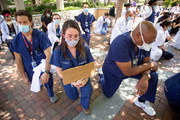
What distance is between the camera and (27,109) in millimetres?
2506

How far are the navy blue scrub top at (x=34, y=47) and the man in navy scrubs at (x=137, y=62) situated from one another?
1409 mm

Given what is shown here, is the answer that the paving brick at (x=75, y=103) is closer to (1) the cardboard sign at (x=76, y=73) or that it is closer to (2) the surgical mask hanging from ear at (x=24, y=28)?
(1) the cardboard sign at (x=76, y=73)

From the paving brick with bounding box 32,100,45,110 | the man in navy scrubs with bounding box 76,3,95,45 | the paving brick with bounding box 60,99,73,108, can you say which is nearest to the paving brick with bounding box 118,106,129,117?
the paving brick with bounding box 60,99,73,108

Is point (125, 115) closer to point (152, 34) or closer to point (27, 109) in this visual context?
point (152, 34)

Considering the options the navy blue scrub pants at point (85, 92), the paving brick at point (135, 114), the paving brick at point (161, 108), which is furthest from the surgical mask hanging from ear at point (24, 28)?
the paving brick at point (161, 108)

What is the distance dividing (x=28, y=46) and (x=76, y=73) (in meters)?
1.16

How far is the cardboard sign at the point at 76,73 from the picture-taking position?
5.86 feet

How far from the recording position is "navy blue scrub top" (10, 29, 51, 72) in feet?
7.12

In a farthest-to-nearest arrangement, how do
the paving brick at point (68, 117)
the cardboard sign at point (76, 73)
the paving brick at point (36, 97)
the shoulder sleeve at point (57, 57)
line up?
1. the paving brick at point (36, 97)
2. the paving brick at point (68, 117)
3. the shoulder sleeve at point (57, 57)
4. the cardboard sign at point (76, 73)

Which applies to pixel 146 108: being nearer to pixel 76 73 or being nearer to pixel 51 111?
pixel 76 73

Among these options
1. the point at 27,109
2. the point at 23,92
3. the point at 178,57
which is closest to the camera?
the point at 27,109

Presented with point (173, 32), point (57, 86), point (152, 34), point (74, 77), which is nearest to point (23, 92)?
point (57, 86)

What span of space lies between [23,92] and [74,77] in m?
1.99

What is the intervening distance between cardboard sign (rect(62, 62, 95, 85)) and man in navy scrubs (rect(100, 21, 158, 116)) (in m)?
0.56
